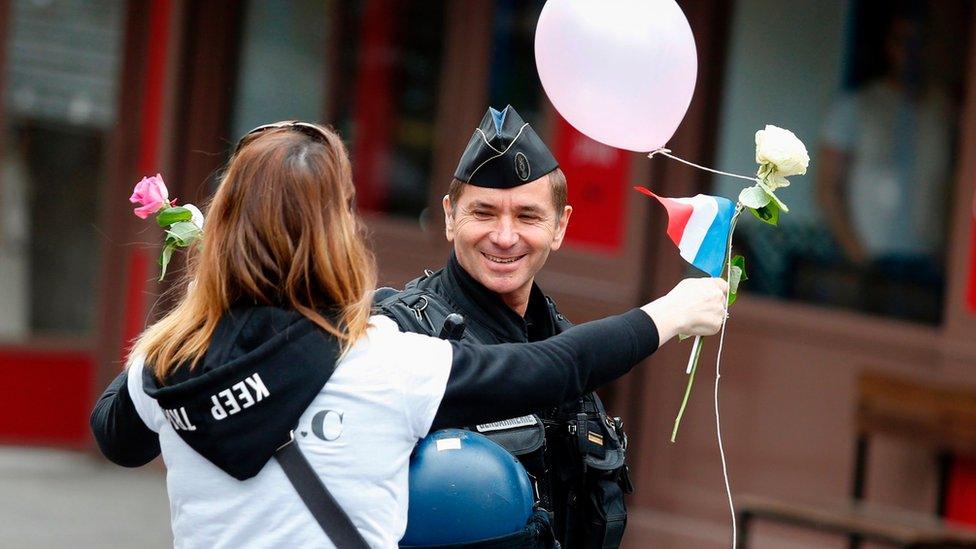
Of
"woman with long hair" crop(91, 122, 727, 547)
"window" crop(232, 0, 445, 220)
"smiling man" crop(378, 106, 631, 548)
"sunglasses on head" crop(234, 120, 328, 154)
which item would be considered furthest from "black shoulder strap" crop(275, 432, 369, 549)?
"window" crop(232, 0, 445, 220)

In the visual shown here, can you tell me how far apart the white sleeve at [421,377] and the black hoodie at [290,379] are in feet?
0.06

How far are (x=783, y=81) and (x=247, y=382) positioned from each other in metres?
4.50

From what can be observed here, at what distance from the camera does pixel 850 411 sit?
590 centimetres

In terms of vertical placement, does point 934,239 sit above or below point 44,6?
below

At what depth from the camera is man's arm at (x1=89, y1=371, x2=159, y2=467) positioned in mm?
2451

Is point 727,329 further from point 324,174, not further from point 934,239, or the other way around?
point 324,174

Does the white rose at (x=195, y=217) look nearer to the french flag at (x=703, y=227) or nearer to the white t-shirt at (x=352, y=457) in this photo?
the white t-shirt at (x=352, y=457)

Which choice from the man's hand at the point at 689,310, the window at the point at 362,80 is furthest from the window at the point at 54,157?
the man's hand at the point at 689,310

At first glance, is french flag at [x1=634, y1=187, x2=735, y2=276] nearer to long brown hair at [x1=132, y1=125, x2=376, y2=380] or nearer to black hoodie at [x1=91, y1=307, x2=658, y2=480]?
black hoodie at [x1=91, y1=307, x2=658, y2=480]

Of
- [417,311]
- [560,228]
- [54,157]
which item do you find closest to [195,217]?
[417,311]

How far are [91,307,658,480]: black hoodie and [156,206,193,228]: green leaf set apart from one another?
1.64 ft

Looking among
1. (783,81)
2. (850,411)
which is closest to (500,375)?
(850,411)

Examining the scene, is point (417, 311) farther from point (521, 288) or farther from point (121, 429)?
point (121, 429)

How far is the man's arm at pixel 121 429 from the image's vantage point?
2.45 metres
